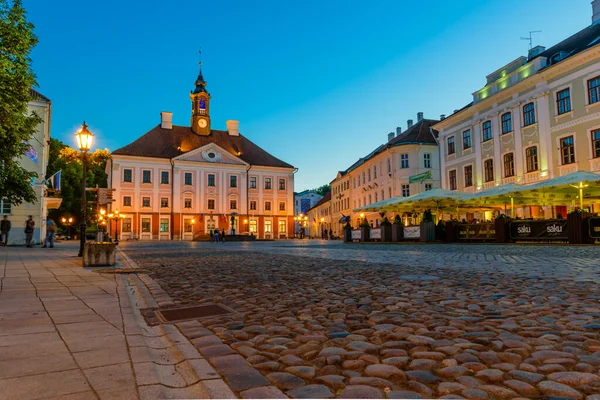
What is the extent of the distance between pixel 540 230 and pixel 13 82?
71.1 feet

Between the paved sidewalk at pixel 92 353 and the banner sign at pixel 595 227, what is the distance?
17905 mm

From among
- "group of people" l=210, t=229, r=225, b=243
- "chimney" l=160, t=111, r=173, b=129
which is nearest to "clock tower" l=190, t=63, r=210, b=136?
"chimney" l=160, t=111, r=173, b=129

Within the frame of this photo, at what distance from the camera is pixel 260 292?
19.2ft

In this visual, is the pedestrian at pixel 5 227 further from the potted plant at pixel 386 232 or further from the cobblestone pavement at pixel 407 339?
the cobblestone pavement at pixel 407 339

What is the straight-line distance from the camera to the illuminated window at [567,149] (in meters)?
25.5

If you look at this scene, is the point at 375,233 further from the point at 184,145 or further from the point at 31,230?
the point at 184,145

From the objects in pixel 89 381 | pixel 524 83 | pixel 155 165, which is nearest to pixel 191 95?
pixel 155 165

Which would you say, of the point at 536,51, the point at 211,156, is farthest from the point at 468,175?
the point at 211,156

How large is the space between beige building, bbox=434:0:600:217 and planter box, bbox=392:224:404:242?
30.9 ft

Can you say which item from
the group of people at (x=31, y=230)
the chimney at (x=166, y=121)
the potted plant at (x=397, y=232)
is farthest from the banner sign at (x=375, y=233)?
the chimney at (x=166, y=121)

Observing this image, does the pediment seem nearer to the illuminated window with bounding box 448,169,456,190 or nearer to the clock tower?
the clock tower

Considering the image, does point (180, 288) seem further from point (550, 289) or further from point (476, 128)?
point (476, 128)

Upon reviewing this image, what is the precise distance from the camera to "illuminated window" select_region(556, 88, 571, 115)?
25.9m

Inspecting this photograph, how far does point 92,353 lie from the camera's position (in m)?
2.89
